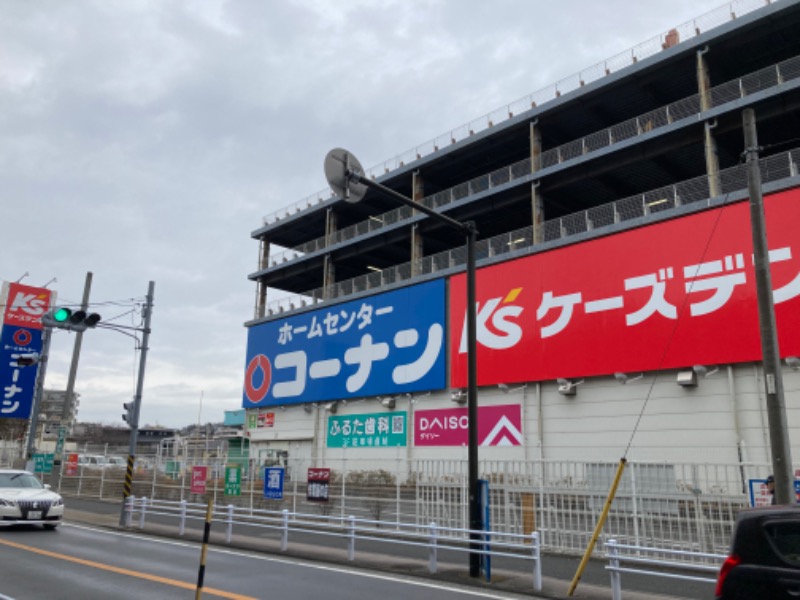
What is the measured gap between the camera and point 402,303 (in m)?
30.8

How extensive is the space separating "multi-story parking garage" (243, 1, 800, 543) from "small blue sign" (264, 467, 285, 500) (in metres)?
1.83

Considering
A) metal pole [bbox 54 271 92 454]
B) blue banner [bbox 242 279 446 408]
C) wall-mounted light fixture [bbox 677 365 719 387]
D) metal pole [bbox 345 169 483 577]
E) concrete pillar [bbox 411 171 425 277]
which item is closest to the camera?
metal pole [bbox 345 169 483 577]

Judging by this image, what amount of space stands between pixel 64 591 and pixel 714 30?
86.6 feet

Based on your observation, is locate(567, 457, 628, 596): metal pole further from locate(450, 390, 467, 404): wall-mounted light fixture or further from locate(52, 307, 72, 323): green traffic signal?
locate(450, 390, 467, 404): wall-mounted light fixture

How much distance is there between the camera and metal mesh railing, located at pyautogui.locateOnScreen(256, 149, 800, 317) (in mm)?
22141

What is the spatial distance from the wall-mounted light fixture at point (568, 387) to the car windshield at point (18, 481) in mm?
17121

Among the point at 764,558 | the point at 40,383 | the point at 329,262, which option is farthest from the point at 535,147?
the point at 764,558

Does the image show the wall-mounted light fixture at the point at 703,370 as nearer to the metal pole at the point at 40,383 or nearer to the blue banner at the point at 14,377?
the metal pole at the point at 40,383

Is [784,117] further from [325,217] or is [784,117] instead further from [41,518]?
[41,518]

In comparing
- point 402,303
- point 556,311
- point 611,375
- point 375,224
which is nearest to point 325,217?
point 375,224

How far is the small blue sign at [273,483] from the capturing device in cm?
2000

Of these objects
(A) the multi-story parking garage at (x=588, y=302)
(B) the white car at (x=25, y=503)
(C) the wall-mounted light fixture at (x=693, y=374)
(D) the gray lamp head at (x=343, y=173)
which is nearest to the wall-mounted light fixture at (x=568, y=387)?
(A) the multi-story parking garage at (x=588, y=302)

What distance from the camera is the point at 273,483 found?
20188mm

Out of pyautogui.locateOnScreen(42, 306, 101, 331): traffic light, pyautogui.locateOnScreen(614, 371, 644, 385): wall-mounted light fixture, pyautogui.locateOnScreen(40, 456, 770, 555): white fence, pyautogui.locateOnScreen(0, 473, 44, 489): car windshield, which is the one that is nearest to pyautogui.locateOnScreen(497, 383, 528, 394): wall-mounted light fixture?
pyautogui.locateOnScreen(614, 371, 644, 385): wall-mounted light fixture
